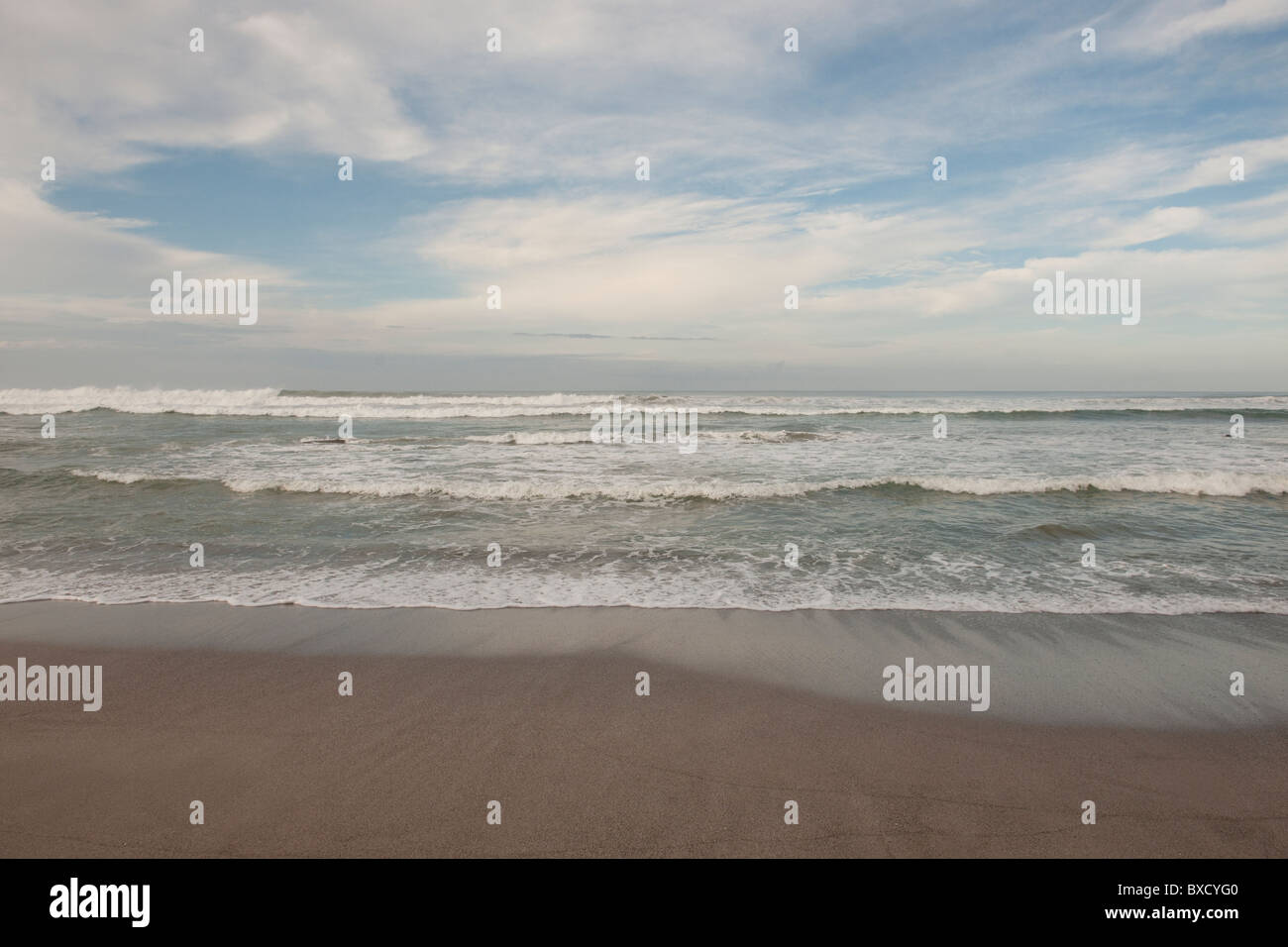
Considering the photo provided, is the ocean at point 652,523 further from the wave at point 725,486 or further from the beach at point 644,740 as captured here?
the beach at point 644,740

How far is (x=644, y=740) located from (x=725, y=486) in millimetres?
9521

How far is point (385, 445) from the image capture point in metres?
21.8

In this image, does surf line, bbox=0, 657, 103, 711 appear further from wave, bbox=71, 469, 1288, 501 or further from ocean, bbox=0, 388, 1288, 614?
wave, bbox=71, 469, 1288, 501

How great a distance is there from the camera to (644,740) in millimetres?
3955

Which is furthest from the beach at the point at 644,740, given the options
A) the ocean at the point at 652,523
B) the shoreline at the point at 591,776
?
the ocean at the point at 652,523

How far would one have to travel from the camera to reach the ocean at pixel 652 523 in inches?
280

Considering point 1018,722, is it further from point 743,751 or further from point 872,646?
point 743,751

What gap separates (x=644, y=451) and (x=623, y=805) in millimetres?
16666

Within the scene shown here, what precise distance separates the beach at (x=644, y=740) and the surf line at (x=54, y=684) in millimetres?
126

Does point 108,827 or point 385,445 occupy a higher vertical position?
point 385,445

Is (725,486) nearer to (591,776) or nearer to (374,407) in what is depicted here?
(591,776)
